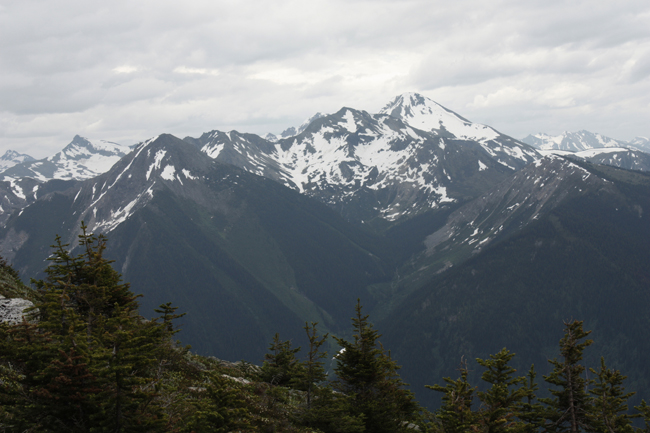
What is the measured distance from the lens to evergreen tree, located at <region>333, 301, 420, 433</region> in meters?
30.9

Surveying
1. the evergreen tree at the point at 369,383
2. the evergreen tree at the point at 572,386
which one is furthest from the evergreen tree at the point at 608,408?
the evergreen tree at the point at 369,383

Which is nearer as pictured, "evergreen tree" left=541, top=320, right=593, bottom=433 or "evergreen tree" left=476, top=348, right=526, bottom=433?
"evergreen tree" left=476, top=348, right=526, bottom=433

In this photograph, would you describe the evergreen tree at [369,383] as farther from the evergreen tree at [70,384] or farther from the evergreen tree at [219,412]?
the evergreen tree at [70,384]

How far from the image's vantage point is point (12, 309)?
23938 millimetres

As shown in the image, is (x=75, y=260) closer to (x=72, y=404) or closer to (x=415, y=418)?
(x=72, y=404)

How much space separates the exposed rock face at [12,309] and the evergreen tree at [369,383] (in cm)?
2048

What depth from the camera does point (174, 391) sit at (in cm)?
2628

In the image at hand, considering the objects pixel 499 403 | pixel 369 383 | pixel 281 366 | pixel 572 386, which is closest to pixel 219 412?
pixel 369 383

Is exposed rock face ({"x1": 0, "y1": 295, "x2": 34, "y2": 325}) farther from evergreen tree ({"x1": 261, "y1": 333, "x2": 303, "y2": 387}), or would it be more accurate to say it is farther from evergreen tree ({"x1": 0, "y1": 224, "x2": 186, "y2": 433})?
evergreen tree ({"x1": 261, "y1": 333, "x2": 303, "y2": 387})

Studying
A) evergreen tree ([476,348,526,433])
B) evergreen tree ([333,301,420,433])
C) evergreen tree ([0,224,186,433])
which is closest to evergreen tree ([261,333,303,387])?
evergreen tree ([333,301,420,433])

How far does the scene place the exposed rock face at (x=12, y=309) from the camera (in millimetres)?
22881

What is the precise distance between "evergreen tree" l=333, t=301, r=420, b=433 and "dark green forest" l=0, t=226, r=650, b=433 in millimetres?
87

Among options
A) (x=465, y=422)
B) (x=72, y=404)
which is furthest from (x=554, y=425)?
(x=72, y=404)

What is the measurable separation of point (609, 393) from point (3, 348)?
36.7 m
